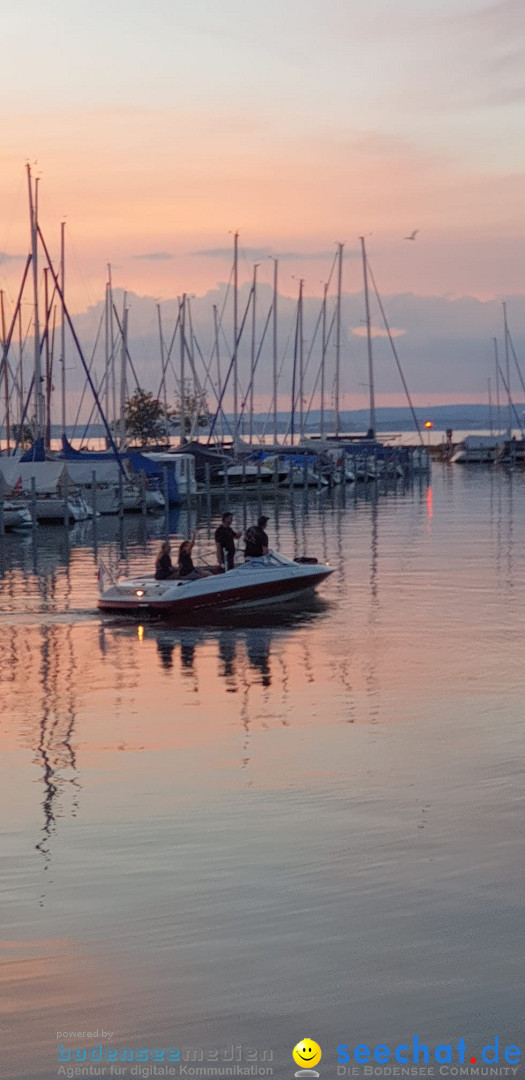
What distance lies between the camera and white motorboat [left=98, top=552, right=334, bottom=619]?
28.7 m

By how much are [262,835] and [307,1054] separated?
4628mm

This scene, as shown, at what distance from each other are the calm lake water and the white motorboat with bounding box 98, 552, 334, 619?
1.84 feet

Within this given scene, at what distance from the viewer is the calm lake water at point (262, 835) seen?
9.57m

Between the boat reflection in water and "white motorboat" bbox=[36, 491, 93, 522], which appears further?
"white motorboat" bbox=[36, 491, 93, 522]

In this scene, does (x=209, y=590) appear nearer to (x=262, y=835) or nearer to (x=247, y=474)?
(x=262, y=835)

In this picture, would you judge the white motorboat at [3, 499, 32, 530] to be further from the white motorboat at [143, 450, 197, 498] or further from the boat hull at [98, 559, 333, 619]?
the boat hull at [98, 559, 333, 619]

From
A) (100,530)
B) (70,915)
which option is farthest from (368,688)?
(100,530)

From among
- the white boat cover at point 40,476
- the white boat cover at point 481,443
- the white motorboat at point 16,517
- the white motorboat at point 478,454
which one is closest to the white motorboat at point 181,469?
the white boat cover at point 40,476

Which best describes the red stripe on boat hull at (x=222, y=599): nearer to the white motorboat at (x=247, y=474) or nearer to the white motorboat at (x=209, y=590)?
the white motorboat at (x=209, y=590)

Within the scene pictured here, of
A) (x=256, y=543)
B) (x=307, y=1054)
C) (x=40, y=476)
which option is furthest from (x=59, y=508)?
(x=307, y=1054)

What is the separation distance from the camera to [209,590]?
29016 millimetres

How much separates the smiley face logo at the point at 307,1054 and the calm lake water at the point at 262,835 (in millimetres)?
65

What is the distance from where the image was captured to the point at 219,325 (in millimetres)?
107625

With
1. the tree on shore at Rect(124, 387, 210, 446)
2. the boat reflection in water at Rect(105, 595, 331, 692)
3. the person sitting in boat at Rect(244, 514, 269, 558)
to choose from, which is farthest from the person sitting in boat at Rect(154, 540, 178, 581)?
the tree on shore at Rect(124, 387, 210, 446)
